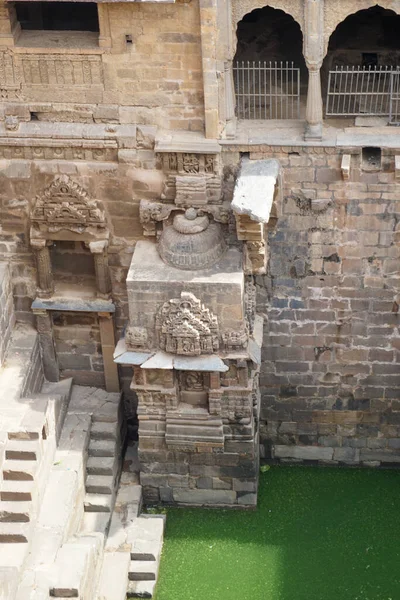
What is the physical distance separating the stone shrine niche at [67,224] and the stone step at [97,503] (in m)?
3.41

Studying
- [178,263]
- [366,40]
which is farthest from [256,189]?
[366,40]

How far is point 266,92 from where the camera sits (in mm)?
17562

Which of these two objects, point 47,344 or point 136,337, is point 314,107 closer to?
point 136,337

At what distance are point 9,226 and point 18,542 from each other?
204 inches

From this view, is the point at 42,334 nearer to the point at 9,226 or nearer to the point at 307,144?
the point at 9,226

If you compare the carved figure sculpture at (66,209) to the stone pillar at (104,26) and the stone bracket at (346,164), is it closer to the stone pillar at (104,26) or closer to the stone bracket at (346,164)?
the stone pillar at (104,26)

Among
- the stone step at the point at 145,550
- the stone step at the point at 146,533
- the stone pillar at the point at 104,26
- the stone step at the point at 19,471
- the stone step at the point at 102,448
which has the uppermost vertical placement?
the stone pillar at the point at 104,26

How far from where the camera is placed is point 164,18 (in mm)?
15414

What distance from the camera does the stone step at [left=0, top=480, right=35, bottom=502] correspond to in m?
15.5

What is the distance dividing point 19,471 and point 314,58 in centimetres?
743

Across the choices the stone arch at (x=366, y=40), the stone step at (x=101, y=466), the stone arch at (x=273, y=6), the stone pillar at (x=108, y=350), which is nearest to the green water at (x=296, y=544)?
the stone step at (x=101, y=466)

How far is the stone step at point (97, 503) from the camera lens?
17250 millimetres

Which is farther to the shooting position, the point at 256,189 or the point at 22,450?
the point at 22,450

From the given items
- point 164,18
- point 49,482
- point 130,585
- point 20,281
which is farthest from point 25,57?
point 130,585
